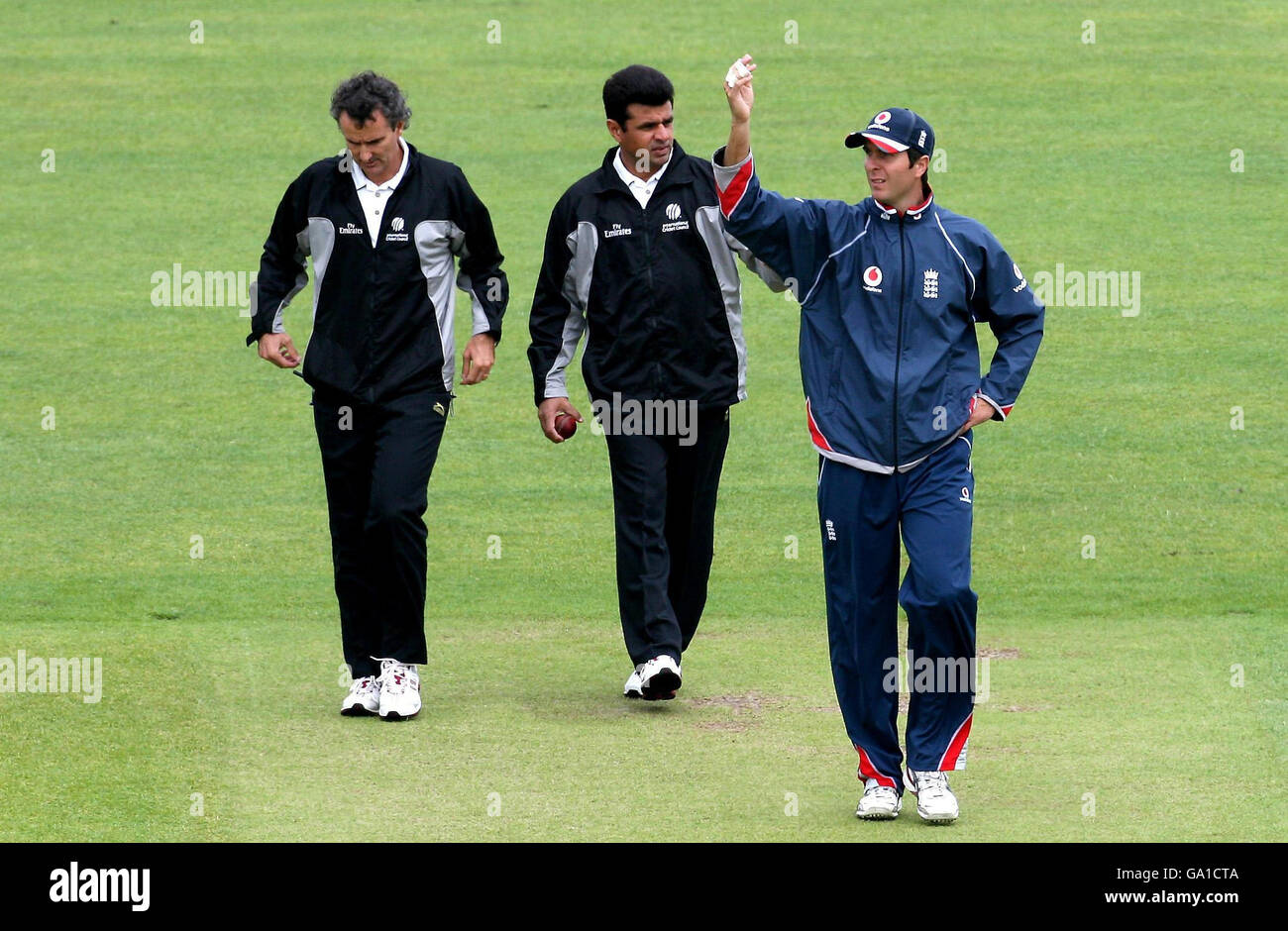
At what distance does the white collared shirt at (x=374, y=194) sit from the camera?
827 cm

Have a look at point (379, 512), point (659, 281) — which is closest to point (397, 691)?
point (379, 512)

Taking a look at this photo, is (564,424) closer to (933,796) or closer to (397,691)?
(397,691)

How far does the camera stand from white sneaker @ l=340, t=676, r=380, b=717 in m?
8.30

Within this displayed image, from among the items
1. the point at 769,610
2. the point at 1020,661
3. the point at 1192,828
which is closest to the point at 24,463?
the point at 769,610

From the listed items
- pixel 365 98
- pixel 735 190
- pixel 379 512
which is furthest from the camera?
pixel 379 512

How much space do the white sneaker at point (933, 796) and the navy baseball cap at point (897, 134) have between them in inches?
79.1

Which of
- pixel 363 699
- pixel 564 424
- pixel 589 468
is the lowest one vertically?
pixel 363 699

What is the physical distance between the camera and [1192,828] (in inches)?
259

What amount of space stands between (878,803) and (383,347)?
8.87 ft

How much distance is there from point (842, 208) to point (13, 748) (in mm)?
3482

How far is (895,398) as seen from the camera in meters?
6.84

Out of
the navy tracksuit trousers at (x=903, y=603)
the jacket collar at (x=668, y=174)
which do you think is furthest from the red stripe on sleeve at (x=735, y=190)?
the jacket collar at (x=668, y=174)

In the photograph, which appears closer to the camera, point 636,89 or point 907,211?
point 907,211

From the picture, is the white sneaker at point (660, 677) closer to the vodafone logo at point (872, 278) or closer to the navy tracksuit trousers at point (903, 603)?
the navy tracksuit trousers at point (903, 603)
